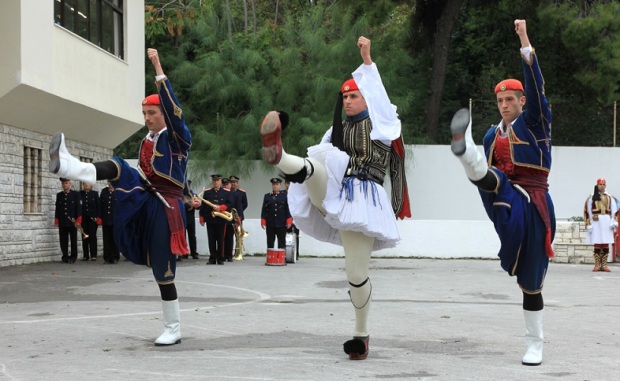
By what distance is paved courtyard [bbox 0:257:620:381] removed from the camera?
716 cm

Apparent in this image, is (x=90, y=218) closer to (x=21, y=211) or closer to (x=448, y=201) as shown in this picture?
(x=21, y=211)

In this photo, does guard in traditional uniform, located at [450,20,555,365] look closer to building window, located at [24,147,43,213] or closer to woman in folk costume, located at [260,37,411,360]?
woman in folk costume, located at [260,37,411,360]

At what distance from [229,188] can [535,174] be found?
56.4ft

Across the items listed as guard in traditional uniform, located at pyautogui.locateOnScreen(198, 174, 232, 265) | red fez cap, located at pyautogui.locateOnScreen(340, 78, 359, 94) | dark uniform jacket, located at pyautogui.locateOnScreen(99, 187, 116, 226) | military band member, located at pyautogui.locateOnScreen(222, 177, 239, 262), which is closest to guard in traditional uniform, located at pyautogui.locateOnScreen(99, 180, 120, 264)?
dark uniform jacket, located at pyautogui.locateOnScreen(99, 187, 116, 226)

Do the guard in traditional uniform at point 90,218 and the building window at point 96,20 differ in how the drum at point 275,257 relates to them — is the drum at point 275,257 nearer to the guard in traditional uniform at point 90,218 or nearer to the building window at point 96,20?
the guard in traditional uniform at point 90,218

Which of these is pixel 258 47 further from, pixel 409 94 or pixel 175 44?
pixel 409 94

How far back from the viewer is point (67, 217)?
72.6ft

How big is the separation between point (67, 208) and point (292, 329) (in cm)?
1361

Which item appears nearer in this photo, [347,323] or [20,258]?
[347,323]

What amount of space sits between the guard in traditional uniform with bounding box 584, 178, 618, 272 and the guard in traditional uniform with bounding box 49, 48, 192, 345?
15.0m

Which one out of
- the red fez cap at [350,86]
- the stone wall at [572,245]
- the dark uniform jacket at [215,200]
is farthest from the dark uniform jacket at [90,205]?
the red fez cap at [350,86]

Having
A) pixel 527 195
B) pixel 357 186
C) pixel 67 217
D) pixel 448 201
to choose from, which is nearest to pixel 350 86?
pixel 357 186

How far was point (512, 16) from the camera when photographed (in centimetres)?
3272

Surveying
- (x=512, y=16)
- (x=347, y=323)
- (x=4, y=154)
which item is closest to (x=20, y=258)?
(x=4, y=154)
